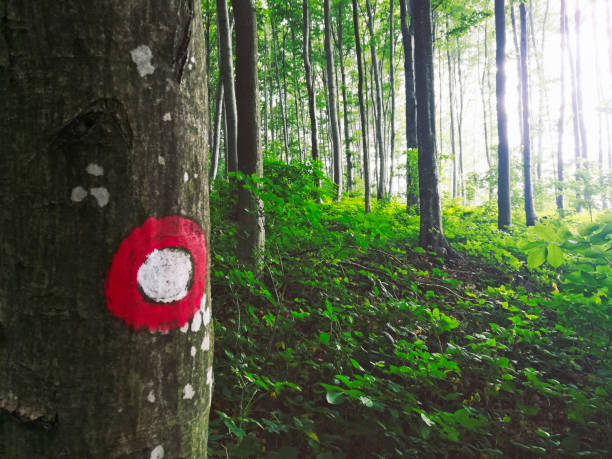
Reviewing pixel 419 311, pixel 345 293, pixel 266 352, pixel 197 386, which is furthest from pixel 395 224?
pixel 197 386

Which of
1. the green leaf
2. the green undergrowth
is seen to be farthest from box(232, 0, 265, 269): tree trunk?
the green leaf

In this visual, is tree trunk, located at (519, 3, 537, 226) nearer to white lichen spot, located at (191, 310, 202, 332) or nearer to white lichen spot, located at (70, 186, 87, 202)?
white lichen spot, located at (191, 310, 202, 332)

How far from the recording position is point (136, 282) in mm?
600

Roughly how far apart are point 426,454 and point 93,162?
232 cm

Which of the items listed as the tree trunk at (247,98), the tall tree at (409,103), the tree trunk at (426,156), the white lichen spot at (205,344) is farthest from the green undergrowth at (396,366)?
the tall tree at (409,103)

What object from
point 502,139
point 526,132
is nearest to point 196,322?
point 502,139

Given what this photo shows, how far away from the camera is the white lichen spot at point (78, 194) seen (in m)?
0.54

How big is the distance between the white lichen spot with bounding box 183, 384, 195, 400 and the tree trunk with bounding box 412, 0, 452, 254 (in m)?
5.99

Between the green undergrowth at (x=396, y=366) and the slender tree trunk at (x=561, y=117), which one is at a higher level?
the slender tree trunk at (x=561, y=117)

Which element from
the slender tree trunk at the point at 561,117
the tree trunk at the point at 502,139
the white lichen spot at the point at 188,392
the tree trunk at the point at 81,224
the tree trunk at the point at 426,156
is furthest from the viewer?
the slender tree trunk at the point at 561,117

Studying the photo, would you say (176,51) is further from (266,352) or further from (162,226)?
(266,352)

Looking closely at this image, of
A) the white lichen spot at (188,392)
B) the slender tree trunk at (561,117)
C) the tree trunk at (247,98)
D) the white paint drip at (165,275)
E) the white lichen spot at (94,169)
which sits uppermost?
the slender tree trunk at (561,117)

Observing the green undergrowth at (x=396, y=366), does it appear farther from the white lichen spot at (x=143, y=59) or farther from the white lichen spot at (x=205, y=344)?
the white lichen spot at (x=143, y=59)

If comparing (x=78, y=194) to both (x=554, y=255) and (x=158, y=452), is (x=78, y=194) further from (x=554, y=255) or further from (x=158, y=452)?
(x=554, y=255)
